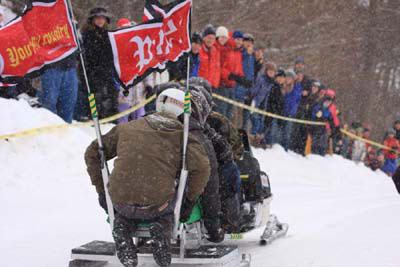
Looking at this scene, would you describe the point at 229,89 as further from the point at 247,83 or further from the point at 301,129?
the point at 301,129

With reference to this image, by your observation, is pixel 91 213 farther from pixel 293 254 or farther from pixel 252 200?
pixel 293 254

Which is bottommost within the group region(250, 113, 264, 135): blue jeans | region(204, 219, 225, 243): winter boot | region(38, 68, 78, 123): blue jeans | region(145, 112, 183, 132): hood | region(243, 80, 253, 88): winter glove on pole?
region(250, 113, 264, 135): blue jeans

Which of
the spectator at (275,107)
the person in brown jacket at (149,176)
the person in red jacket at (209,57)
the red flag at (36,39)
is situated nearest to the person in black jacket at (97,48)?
the person in red jacket at (209,57)

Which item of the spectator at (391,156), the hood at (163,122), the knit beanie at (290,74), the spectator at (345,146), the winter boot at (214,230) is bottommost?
the spectator at (391,156)

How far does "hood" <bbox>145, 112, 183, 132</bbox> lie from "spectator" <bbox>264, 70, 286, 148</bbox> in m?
9.04

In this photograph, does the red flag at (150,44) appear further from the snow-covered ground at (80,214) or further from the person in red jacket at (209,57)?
the person in red jacket at (209,57)

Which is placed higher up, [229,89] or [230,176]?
[230,176]

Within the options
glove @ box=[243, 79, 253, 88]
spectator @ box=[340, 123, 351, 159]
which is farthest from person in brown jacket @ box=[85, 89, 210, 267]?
spectator @ box=[340, 123, 351, 159]

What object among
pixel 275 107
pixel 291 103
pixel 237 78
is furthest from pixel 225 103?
pixel 291 103

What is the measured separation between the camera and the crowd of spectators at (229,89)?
366 inches

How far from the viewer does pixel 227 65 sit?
11.7 metres

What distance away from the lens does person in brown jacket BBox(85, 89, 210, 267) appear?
4.20 metres

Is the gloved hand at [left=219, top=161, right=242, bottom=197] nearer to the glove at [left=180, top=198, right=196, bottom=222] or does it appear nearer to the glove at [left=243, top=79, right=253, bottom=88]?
the glove at [left=180, top=198, right=196, bottom=222]

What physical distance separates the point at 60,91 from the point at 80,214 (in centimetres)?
313
